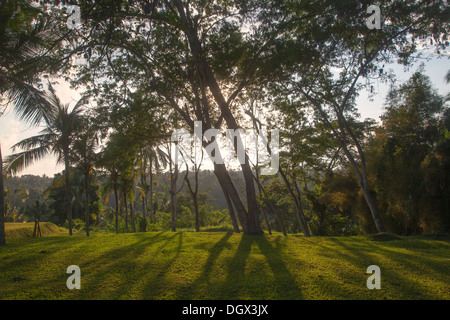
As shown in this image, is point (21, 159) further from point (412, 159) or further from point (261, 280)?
point (412, 159)

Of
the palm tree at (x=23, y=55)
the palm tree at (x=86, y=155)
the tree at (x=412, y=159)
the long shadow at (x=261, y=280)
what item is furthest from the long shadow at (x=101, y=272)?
the tree at (x=412, y=159)

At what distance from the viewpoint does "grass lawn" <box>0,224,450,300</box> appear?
4.38m

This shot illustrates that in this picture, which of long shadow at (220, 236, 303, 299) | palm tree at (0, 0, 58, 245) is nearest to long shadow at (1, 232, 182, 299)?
long shadow at (220, 236, 303, 299)

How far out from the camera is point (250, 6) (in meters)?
10.5

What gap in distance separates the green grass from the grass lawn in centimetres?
1

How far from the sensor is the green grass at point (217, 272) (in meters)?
4.38

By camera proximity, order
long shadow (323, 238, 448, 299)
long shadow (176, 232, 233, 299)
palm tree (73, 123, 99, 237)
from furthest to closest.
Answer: palm tree (73, 123, 99, 237) → long shadow (323, 238, 448, 299) → long shadow (176, 232, 233, 299)

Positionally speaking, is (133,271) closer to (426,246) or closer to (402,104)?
(426,246)

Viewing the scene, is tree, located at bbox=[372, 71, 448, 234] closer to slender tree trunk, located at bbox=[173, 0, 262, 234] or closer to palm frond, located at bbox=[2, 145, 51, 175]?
slender tree trunk, located at bbox=[173, 0, 262, 234]

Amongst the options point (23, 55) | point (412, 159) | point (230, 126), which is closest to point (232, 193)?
point (230, 126)

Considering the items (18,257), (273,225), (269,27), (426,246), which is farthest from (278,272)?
(273,225)

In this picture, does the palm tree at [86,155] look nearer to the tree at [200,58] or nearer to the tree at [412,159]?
the tree at [200,58]

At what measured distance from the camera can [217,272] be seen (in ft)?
18.1

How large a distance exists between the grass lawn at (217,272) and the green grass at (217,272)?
0.05 ft
